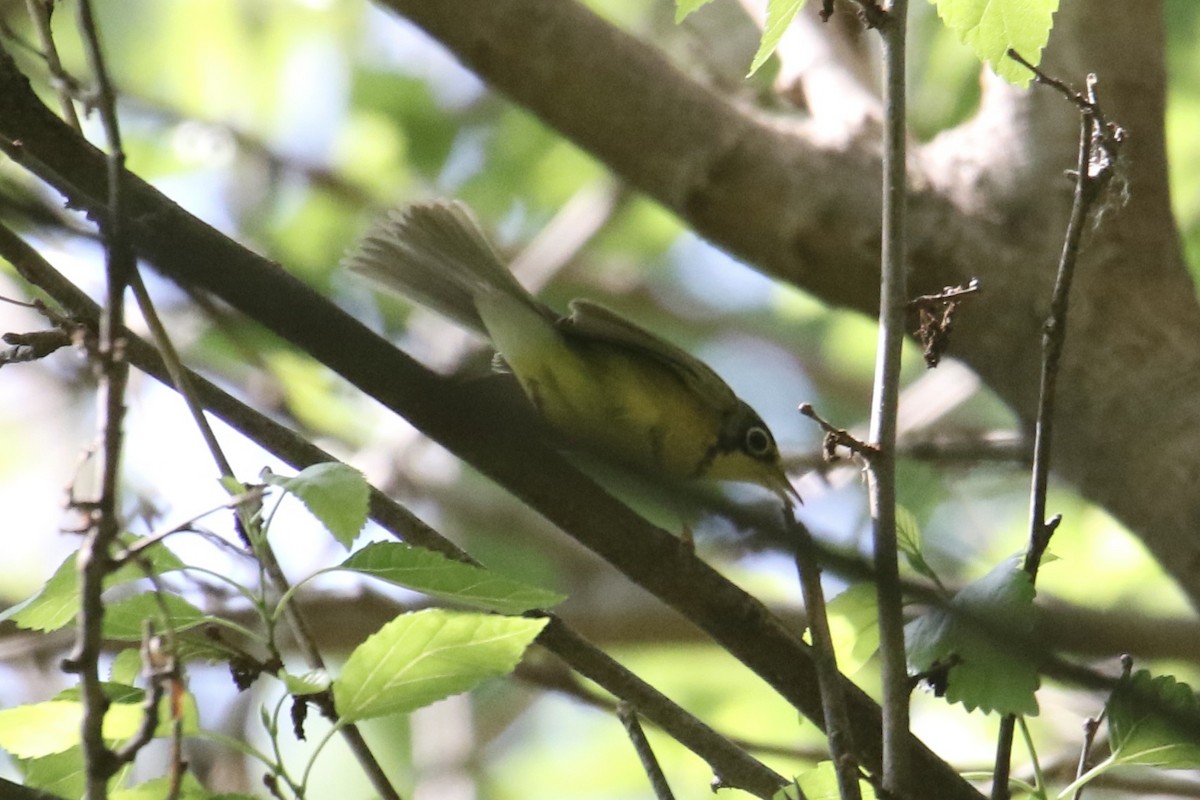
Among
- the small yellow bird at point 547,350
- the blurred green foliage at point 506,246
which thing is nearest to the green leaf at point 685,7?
the small yellow bird at point 547,350

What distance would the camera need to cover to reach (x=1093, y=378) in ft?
10.9

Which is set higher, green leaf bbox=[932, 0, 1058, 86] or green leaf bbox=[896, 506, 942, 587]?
green leaf bbox=[932, 0, 1058, 86]

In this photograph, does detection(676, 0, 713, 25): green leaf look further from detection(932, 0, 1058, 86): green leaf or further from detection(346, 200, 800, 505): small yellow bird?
detection(346, 200, 800, 505): small yellow bird

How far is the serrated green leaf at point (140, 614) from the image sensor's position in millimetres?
1694

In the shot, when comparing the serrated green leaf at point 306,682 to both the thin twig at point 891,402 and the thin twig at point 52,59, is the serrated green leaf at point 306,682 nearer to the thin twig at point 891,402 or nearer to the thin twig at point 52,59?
the thin twig at point 891,402

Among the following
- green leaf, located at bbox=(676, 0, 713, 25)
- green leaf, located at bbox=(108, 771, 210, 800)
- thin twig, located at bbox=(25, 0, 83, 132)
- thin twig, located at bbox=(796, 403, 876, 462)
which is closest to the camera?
green leaf, located at bbox=(108, 771, 210, 800)

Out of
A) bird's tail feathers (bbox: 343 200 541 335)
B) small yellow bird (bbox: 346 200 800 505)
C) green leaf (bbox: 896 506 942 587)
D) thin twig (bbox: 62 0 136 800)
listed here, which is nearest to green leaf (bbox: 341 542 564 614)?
Result: thin twig (bbox: 62 0 136 800)

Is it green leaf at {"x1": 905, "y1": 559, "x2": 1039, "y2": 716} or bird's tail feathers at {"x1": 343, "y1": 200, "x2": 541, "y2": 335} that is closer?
green leaf at {"x1": 905, "y1": 559, "x2": 1039, "y2": 716}

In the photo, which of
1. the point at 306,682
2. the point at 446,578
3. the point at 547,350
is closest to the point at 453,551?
the point at 446,578

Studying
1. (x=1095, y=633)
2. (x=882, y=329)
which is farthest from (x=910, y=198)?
(x=1095, y=633)

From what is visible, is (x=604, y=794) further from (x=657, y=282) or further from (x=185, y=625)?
(x=185, y=625)

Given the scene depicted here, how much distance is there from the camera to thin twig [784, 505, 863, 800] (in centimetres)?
164

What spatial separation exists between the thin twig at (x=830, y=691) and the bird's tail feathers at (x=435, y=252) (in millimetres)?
2033

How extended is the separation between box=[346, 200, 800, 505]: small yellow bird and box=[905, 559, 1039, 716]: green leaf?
175 cm
